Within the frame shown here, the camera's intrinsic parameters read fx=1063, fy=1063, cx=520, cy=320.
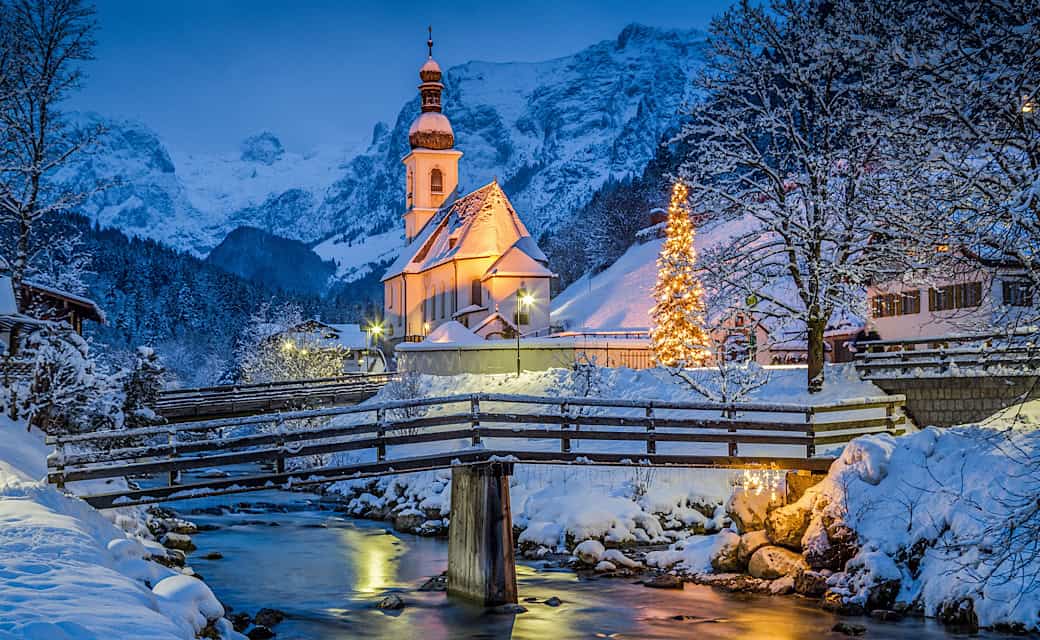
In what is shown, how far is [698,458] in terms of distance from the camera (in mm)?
22641

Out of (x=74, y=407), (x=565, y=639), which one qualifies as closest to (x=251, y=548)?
(x=74, y=407)

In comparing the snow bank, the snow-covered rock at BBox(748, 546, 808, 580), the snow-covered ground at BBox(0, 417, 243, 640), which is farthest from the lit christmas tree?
the snow-covered ground at BBox(0, 417, 243, 640)

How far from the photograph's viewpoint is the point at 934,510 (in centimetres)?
2067

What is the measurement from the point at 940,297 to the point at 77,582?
1560 inches

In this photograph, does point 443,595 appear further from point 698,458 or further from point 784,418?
point 784,418

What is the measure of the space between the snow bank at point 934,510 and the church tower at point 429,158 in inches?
2833

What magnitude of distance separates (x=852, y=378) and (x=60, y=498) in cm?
2400

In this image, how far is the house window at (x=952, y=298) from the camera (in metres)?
40.8

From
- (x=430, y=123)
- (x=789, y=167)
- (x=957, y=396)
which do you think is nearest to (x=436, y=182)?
(x=430, y=123)

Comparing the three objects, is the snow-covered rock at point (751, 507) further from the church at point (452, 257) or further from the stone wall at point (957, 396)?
the church at point (452, 257)

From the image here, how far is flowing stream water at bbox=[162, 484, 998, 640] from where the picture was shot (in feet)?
62.7

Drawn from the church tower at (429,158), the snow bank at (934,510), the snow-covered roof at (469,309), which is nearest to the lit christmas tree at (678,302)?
the snow bank at (934,510)

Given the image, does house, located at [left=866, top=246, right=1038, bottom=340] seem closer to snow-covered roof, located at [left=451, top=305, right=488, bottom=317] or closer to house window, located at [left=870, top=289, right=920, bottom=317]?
house window, located at [left=870, top=289, right=920, bottom=317]

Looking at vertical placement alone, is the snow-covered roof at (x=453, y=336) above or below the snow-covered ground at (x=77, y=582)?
above
